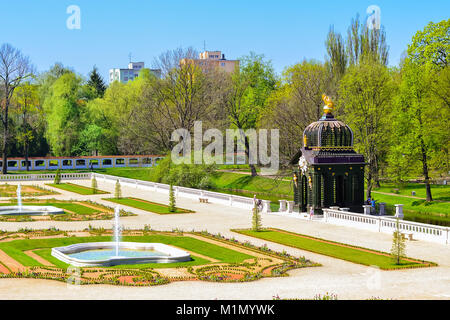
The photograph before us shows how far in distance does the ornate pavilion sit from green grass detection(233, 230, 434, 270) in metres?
7.34

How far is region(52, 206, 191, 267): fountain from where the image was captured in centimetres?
2833

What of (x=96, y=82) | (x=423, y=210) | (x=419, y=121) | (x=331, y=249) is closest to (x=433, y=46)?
(x=419, y=121)

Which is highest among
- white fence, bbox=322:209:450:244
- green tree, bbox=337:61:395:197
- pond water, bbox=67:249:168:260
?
green tree, bbox=337:61:395:197

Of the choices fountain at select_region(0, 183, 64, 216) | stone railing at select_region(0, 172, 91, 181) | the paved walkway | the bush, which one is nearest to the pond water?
the paved walkway

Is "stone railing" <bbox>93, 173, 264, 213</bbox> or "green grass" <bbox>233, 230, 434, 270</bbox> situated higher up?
"stone railing" <bbox>93, 173, 264, 213</bbox>

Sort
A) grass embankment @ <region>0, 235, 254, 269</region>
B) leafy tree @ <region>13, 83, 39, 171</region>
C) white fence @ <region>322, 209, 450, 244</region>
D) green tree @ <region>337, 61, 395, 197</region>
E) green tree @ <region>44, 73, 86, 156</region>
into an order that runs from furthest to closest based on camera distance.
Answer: green tree @ <region>44, 73, 86, 156</region>, leafy tree @ <region>13, 83, 39, 171</region>, green tree @ <region>337, 61, 395, 197</region>, white fence @ <region>322, 209, 450, 244</region>, grass embankment @ <region>0, 235, 254, 269</region>

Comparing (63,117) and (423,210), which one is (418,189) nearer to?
(423,210)

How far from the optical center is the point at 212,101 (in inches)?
3588

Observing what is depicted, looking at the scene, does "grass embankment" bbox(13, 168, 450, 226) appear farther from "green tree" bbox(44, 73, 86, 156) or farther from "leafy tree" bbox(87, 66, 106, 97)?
"leafy tree" bbox(87, 66, 106, 97)

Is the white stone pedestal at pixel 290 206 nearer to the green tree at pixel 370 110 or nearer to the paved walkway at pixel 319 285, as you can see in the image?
the paved walkway at pixel 319 285

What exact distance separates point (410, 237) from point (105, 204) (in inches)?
1174

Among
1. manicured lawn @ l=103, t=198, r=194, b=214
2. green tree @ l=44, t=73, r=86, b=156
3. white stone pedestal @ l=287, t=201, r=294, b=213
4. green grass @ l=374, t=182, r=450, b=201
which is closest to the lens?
white stone pedestal @ l=287, t=201, r=294, b=213

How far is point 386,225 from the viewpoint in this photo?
38.4 m

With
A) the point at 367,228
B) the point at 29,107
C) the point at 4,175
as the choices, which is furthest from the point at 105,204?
the point at 29,107
